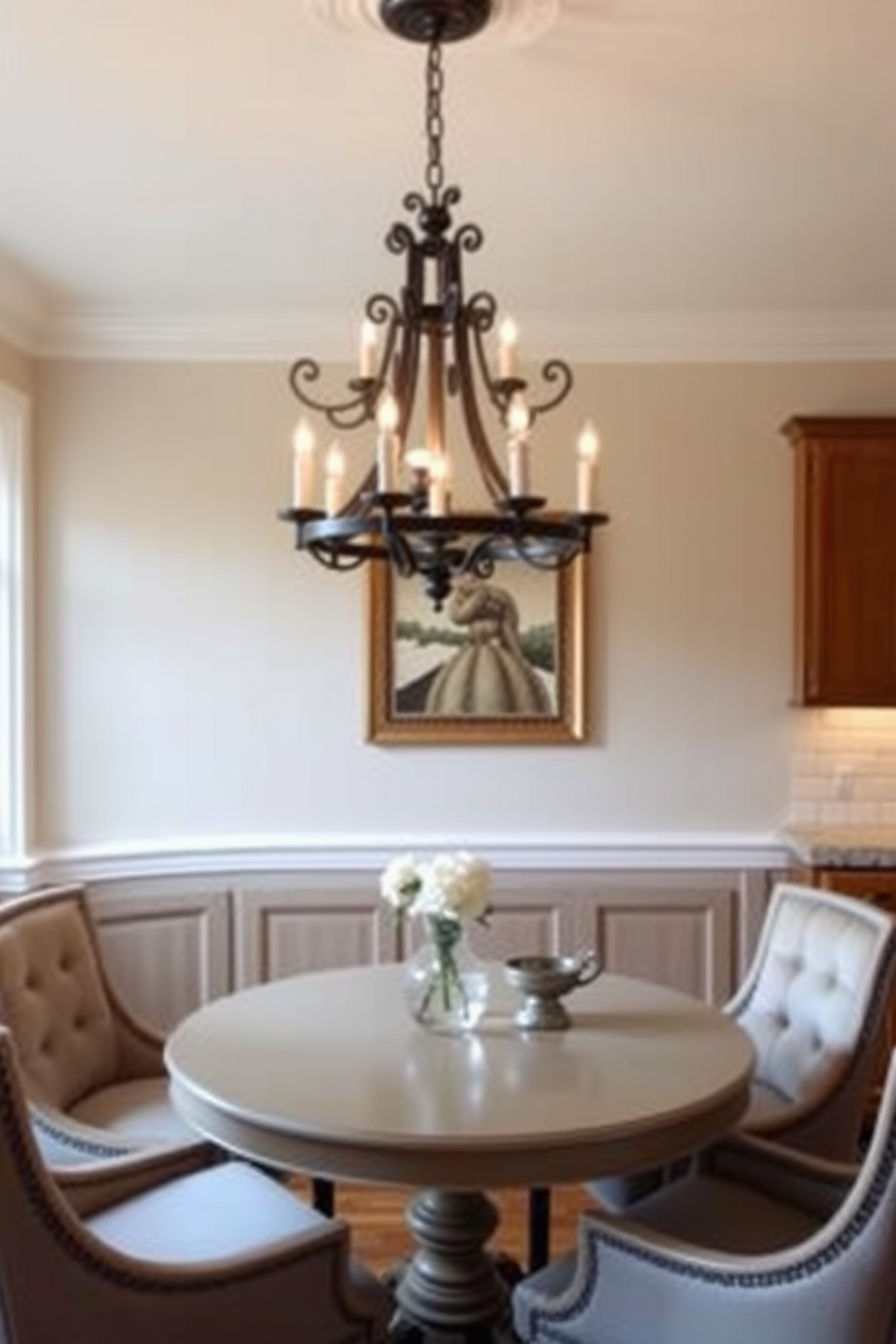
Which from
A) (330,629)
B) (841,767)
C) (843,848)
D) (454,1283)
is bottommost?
(454,1283)

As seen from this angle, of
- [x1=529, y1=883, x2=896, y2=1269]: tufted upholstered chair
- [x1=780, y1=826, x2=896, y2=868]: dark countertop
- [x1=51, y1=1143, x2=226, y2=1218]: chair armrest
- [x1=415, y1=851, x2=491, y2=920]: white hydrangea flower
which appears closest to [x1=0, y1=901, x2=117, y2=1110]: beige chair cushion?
[x1=51, y1=1143, x2=226, y2=1218]: chair armrest

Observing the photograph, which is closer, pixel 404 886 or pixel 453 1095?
pixel 453 1095

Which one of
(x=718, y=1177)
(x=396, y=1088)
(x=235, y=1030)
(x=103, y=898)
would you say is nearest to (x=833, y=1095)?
(x=718, y=1177)

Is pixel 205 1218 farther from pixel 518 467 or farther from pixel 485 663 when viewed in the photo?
pixel 485 663

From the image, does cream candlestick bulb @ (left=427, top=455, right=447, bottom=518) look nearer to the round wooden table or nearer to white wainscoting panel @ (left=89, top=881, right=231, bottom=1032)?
the round wooden table

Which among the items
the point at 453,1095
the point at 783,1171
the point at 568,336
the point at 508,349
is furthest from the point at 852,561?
the point at 453,1095

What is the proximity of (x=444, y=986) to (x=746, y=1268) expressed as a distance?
0.85 m

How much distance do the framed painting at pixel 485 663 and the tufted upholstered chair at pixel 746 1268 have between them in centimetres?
193

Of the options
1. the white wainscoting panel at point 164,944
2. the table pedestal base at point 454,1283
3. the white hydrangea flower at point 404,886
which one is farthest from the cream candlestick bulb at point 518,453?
the white wainscoting panel at point 164,944

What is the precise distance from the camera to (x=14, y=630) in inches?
148

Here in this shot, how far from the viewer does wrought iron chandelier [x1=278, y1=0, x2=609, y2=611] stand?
6.26 ft

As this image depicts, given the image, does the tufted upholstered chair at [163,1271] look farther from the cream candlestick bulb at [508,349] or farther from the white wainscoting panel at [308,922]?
the white wainscoting panel at [308,922]

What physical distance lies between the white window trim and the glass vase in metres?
1.77

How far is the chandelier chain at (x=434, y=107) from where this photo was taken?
2.18 metres
